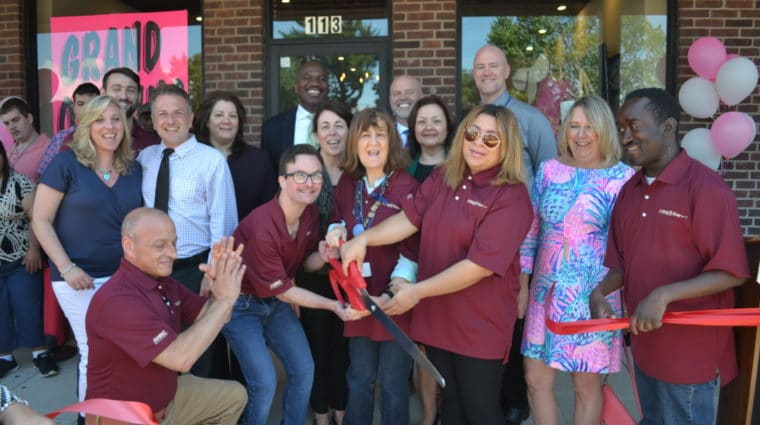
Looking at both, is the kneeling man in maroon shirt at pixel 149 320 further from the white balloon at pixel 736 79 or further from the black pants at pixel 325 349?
the white balloon at pixel 736 79

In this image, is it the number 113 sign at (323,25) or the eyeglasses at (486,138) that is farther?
the number 113 sign at (323,25)

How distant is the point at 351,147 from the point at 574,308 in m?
1.40

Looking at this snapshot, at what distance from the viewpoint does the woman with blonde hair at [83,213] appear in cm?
355

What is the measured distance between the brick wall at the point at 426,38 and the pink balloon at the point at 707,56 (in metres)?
2.15

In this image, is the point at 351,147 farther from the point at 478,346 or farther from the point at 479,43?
the point at 479,43

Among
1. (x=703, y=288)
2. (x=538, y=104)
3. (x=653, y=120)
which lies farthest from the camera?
(x=538, y=104)

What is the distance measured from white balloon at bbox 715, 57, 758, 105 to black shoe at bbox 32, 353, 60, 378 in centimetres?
592

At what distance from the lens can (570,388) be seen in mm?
4852

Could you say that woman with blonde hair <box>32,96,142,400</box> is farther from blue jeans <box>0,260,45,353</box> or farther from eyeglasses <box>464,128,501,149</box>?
eyeglasses <box>464,128,501,149</box>

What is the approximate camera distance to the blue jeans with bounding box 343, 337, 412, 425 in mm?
3502

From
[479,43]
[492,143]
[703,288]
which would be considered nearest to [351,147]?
[492,143]

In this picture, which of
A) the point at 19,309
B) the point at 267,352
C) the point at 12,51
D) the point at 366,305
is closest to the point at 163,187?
the point at 267,352

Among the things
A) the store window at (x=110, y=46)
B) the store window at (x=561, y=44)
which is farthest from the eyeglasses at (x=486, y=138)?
the store window at (x=110, y=46)

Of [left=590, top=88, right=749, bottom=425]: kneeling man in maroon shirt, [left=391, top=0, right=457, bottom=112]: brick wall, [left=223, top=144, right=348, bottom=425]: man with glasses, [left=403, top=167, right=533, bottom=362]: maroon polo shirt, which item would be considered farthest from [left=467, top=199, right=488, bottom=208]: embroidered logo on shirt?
[left=391, top=0, right=457, bottom=112]: brick wall
